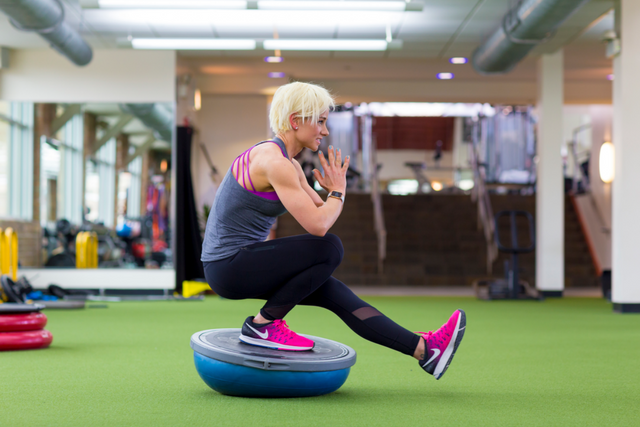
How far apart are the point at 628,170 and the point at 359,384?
16.3ft

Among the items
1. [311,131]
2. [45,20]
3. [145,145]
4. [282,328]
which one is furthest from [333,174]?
[145,145]

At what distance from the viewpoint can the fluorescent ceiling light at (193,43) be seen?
7.61m

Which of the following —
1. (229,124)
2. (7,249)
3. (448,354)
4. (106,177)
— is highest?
(229,124)

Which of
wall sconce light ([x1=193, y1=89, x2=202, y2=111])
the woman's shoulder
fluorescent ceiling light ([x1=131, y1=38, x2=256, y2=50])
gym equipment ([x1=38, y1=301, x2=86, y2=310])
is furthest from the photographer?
wall sconce light ([x1=193, y1=89, x2=202, y2=111])

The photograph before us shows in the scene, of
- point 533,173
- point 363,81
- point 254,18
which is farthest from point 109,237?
point 533,173

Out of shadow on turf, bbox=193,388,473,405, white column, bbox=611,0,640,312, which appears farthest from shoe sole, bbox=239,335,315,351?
white column, bbox=611,0,640,312

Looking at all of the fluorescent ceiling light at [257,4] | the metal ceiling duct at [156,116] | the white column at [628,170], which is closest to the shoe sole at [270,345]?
the fluorescent ceiling light at [257,4]

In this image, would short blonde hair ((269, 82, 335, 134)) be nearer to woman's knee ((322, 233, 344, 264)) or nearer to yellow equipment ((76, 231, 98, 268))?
woman's knee ((322, 233, 344, 264))

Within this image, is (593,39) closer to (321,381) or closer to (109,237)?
(109,237)

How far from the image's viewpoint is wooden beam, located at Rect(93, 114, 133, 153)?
29.2 feet

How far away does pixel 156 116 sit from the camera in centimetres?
891

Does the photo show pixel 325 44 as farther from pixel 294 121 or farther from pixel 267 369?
pixel 267 369

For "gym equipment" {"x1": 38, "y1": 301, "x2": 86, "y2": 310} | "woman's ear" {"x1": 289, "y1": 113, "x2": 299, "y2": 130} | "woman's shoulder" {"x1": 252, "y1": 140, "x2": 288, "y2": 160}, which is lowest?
"gym equipment" {"x1": 38, "y1": 301, "x2": 86, "y2": 310}

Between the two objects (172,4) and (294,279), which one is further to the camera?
(172,4)
